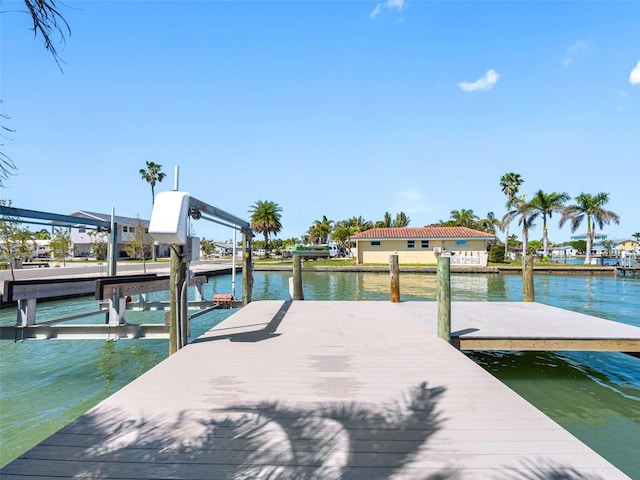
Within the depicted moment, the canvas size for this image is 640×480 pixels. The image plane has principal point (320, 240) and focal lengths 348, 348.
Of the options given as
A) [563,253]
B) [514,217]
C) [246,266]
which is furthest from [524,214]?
[563,253]

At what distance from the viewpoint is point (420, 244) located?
1449 inches

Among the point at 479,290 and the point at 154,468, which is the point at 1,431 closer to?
the point at 154,468

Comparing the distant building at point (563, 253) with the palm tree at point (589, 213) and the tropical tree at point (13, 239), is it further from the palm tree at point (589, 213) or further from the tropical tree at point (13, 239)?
the tropical tree at point (13, 239)

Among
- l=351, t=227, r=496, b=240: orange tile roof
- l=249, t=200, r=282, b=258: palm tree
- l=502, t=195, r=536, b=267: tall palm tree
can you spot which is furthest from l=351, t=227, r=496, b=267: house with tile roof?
l=249, t=200, r=282, b=258: palm tree

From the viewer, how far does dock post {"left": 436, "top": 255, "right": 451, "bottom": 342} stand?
6039 mm

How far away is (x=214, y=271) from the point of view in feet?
98.2

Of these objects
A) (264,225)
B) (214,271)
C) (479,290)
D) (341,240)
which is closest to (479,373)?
(479,290)

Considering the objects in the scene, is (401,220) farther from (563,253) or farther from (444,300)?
(444,300)

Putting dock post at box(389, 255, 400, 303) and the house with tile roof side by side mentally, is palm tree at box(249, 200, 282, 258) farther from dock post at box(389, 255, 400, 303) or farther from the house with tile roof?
dock post at box(389, 255, 400, 303)

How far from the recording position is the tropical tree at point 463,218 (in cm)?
6884

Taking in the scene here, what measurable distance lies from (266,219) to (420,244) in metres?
29.9

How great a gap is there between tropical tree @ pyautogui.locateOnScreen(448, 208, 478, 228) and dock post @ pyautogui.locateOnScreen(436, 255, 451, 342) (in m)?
67.1

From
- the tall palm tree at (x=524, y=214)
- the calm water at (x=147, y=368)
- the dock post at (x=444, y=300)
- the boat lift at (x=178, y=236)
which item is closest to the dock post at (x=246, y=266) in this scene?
the boat lift at (x=178, y=236)

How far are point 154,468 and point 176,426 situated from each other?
57 centimetres
